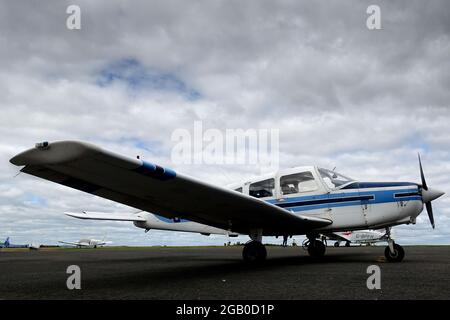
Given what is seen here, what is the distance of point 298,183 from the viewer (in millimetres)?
10570

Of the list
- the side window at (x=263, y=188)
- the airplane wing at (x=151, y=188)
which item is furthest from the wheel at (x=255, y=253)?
the side window at (x=263, y=188)

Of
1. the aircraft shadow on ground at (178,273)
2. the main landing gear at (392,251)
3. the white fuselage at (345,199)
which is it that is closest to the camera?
the aircraft shadow on ground at (178,273)

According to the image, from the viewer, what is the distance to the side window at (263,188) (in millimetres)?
10898

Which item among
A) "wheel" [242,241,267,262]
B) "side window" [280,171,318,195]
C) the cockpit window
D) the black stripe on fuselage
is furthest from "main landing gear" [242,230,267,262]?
the cockpit window

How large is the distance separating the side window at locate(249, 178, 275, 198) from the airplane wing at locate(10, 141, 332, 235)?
1.05 meters

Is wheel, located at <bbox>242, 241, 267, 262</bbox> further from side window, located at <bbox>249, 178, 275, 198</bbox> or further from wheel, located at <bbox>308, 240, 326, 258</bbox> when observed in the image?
wheel, located at <bbox>308, 240, 326, 258</bbox>

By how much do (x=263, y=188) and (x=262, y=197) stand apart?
10.9 inches

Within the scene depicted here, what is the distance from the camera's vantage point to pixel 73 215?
15109 mm

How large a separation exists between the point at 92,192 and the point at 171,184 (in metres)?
1.46

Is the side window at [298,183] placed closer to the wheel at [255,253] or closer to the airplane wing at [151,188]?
the airplane wing at [151,188]

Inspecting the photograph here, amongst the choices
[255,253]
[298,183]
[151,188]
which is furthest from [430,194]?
[151,188]

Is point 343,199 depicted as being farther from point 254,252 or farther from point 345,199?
point 254,252
